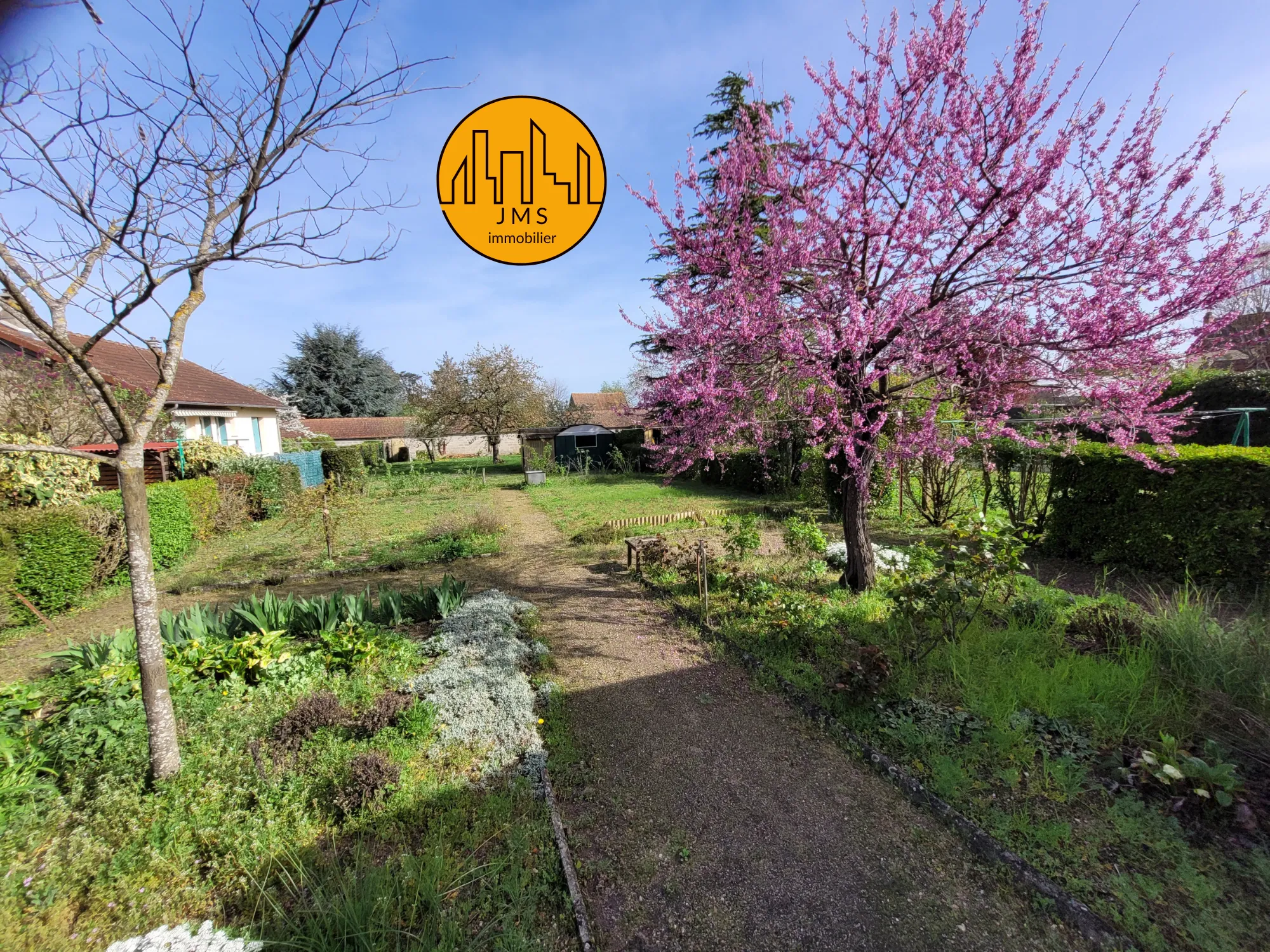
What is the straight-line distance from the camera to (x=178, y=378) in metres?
17.6

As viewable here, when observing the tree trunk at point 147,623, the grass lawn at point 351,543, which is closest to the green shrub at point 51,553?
the grass lawn at point 351,543

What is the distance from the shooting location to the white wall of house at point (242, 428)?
16750 millimetres

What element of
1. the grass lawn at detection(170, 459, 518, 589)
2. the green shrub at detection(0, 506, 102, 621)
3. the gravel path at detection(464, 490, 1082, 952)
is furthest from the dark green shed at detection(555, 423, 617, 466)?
the gravel path at detection(464, 490, 1082, 952)

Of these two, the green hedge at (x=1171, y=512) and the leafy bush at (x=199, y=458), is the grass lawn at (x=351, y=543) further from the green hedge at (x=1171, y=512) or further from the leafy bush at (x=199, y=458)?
the green hedge at (x=1171, y=512)

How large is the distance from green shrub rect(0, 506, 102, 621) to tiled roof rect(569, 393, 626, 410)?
3380cm

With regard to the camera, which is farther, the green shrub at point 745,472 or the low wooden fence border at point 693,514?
the green shrub at point 745,472

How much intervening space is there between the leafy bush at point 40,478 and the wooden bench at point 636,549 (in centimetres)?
812

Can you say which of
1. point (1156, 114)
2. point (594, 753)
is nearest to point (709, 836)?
point (594, 753)

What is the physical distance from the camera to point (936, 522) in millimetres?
9523

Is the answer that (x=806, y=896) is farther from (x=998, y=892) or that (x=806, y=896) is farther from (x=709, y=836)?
(x=998, y=892)

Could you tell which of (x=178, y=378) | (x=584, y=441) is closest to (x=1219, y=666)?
(x=178, y=378)

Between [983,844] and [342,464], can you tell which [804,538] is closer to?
[983,844]

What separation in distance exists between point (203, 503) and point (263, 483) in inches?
119

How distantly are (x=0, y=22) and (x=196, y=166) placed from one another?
75 centimetres
